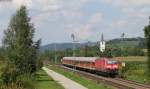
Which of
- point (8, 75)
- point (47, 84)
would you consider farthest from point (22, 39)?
point (8, 75)

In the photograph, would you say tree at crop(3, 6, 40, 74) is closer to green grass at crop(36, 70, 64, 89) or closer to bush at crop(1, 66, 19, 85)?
green grass at crop(36, 70, 64, 89)

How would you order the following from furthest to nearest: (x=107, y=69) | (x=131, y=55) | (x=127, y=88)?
(x=131, y=55) → (x=107, y=69) → (x=127, y=88)

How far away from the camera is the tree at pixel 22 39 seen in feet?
173

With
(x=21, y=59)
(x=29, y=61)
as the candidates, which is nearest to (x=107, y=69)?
(x=29, y=61)

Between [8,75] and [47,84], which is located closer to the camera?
[8,75]

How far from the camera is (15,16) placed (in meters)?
57.7

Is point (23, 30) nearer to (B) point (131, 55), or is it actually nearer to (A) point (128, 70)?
(A) point (128, 70)

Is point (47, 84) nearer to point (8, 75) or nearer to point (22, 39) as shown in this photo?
point (22, 39)

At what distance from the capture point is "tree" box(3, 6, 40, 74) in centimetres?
5275

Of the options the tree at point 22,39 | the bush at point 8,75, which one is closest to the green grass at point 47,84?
the tree at point 22,39

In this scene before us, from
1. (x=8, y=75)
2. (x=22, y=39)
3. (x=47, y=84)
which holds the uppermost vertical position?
(x=22, y=39)

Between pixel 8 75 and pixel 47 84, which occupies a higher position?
pixel 8 75

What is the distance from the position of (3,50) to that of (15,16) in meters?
5.52

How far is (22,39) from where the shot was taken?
55.0m
